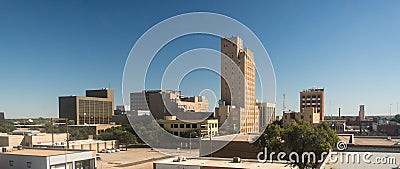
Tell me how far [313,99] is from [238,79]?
10187 millimetres

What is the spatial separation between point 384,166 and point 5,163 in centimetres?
1125

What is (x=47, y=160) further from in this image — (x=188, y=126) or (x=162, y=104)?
(x=162, y=104)

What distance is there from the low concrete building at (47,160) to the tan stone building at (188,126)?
658 inches

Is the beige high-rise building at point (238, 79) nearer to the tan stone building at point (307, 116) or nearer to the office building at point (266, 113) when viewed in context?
the office building at point (266, 113)

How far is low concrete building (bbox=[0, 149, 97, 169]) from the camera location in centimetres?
994

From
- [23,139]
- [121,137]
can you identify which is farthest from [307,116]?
[23,139]

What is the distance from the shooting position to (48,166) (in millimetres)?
9867

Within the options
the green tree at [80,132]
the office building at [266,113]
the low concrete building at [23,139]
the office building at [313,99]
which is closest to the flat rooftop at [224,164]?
the low concrete building at [23,139]

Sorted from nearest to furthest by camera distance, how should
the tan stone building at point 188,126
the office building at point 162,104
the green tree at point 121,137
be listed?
the green tree at point 121,137 < the tan stone building at point 188,126 < the office building at point 162,104

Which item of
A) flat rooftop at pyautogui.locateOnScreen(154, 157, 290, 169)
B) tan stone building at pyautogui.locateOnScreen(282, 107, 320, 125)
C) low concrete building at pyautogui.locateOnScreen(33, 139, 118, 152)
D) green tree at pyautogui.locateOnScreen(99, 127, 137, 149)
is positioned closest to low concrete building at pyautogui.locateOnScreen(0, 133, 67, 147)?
low concrete building at pyautogui.locateOnScreen(33, 139, 118, 152)

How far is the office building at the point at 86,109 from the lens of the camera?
124 feet

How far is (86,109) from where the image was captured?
127ft

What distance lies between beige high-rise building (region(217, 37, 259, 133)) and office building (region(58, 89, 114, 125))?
51.5 ft

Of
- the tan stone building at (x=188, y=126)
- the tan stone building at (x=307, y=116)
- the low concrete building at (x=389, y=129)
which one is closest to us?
the low concrete building at (x=389, y=129)
